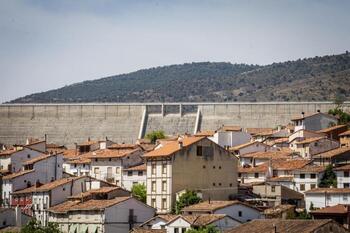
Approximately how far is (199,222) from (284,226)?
988cm

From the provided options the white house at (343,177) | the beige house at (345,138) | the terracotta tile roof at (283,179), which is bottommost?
the terracotta tile roof at (283,179)

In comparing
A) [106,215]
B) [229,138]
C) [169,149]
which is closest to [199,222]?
[106,215]

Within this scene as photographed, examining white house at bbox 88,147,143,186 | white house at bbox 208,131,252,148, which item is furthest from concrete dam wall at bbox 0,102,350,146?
white house at bbox 88,147,143,186

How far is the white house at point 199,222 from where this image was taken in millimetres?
58188

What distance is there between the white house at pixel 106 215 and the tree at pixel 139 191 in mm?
6513

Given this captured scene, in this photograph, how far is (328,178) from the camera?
7331 cm

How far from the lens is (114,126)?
495 feet

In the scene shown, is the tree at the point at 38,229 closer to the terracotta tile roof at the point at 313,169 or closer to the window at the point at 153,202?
the window at the point at 153,202

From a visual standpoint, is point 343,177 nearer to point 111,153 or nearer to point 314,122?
point 111,153

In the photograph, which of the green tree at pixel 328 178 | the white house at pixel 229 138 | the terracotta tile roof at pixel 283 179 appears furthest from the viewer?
the white house at pixel 229 138

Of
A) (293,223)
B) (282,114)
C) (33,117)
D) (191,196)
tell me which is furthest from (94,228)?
(33,117)

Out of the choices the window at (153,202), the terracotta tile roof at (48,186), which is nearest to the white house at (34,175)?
the terracotta tile roof at (48,186)

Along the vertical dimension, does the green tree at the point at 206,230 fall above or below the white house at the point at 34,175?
below

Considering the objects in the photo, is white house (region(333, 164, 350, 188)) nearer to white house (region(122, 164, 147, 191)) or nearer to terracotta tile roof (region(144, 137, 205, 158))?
terracotta tile roof (region(144, 137, 205, 158))
